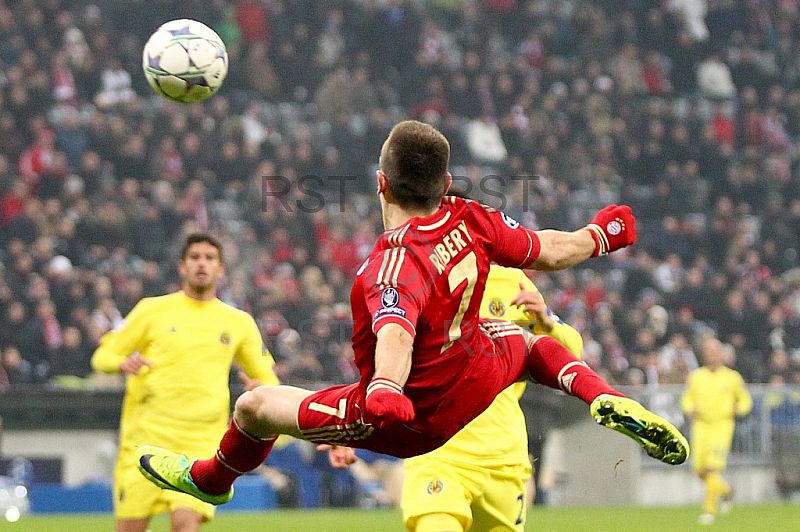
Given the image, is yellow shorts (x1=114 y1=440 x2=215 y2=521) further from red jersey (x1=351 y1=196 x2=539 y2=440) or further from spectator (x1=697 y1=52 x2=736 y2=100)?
spectator (x1=697 y1=52 x2=736 y2=100)

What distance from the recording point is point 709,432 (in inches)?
652

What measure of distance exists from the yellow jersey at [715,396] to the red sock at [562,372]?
1144 centimetres

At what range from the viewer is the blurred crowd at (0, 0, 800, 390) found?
17.2m

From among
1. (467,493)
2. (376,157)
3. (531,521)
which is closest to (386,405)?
(467,493)

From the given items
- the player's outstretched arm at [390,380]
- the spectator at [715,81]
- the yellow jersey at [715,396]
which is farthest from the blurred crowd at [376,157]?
the player's outstretched arm at [390,380]

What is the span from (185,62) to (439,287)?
3.11 metres

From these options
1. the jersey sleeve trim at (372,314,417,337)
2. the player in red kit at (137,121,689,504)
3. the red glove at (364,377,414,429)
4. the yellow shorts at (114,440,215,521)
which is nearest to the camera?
the red glove at (364,377,414,429)

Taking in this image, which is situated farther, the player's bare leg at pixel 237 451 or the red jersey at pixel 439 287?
the player's bare leg at pixel 237 451

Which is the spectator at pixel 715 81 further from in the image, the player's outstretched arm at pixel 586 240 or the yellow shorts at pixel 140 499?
the player's outstretched arm at pixel 586 240

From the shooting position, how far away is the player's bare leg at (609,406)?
4.93m

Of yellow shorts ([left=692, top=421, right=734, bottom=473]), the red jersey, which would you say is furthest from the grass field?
the red jersey

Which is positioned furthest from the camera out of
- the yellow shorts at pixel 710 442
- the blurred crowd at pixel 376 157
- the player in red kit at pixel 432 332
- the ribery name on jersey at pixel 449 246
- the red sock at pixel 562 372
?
the blurred crowd at pixel 376 157

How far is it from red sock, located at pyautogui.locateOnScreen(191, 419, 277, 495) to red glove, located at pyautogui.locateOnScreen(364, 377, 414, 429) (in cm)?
92

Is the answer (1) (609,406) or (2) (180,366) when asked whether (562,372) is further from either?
(2) (180,366)
